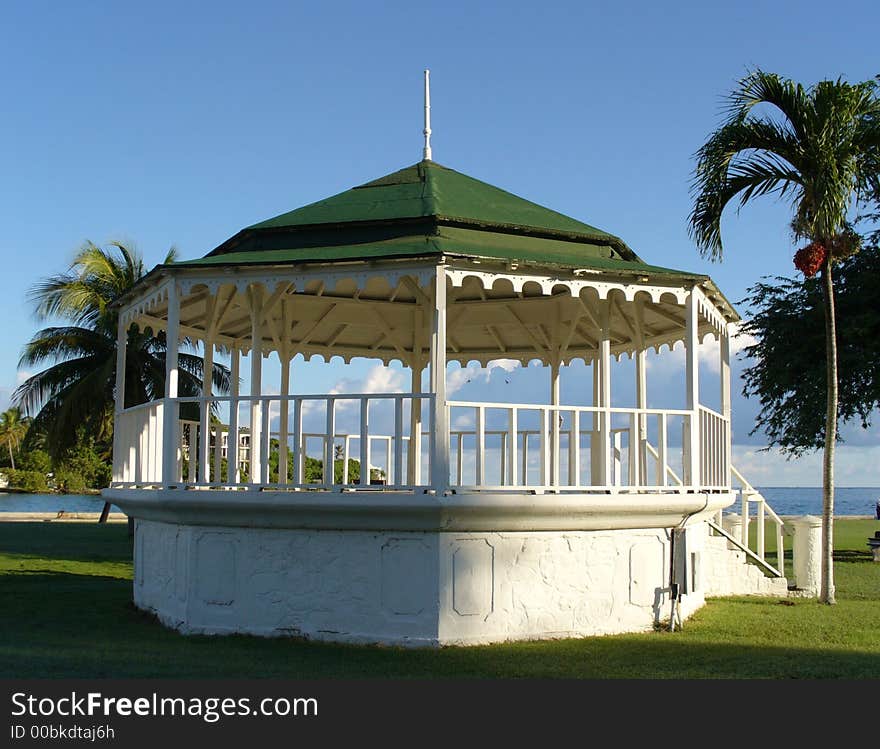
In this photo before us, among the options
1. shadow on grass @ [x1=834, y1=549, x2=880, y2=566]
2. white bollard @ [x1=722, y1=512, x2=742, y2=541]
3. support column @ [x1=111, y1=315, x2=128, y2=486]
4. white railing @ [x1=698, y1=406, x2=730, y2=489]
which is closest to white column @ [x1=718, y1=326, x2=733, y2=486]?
white railing @ [x1=698, y1=406, x2=730, y2=489]

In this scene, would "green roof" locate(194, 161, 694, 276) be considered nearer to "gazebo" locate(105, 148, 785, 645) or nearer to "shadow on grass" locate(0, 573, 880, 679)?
"gazebo" locate(105, 148, 785, 645)

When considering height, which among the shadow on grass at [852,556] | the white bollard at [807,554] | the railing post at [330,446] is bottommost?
the shadow on grass at [852,556]

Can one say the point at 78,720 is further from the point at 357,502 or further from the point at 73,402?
the point at 73,402

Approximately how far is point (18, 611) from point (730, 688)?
34.1ft

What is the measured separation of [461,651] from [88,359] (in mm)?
25142

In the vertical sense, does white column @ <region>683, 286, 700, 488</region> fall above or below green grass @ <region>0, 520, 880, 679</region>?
above

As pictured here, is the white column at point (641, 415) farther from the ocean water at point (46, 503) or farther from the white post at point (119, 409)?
the ocean water at point (46, 503)

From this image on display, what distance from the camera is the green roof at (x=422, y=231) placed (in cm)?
1339

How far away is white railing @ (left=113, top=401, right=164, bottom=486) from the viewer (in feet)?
47.8

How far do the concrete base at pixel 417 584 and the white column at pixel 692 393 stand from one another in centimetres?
96

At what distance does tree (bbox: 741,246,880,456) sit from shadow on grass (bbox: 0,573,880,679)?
14962mm

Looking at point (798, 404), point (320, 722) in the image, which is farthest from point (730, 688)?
point (798, 404)

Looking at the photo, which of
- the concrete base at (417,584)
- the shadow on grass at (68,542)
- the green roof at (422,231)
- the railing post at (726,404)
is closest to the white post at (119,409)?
the green roof at (422,231)

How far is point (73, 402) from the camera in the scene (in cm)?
3259
